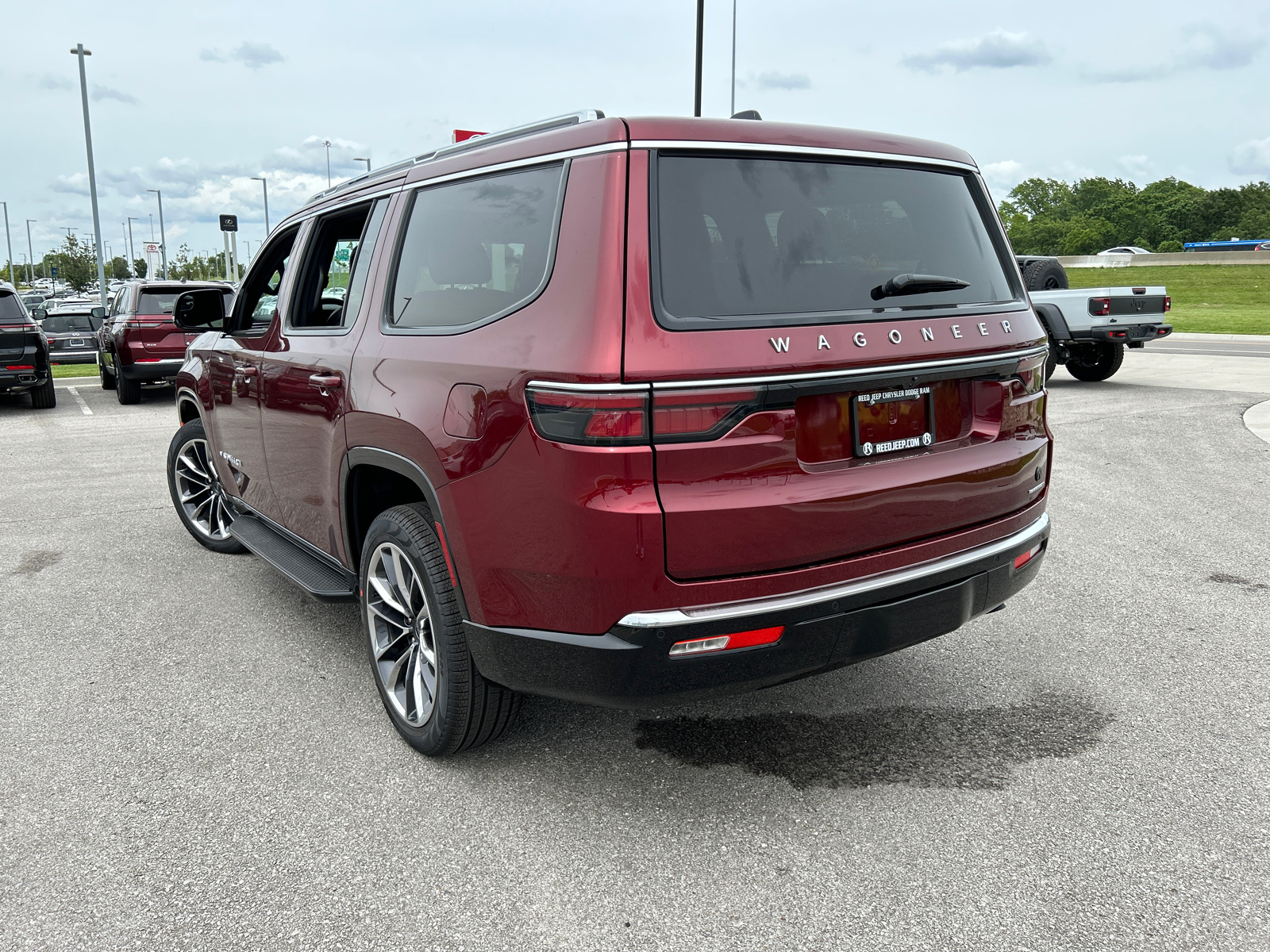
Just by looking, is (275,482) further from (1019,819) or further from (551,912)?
(1019,819)

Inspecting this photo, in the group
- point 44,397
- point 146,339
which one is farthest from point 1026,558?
point 44,397

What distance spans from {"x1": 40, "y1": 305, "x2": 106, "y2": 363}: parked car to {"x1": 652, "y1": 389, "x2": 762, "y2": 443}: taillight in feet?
72.3

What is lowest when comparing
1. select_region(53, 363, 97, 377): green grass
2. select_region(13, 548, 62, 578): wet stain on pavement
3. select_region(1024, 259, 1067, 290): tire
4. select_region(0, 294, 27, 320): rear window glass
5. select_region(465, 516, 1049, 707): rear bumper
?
select_region(53, 363, 97, 377): green grass

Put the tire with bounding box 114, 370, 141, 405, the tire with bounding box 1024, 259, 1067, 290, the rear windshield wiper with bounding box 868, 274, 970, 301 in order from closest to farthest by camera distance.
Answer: the rear windshield wiper with bounding box 868, 274, 970, 301 < the tire with bounding box 1024, 259, 1067, 290 < the tire with bounding box 114, 370, 141, 405

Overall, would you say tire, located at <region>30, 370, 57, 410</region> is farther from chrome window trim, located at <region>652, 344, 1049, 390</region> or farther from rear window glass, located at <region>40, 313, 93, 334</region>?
chrome window trim, located at <region>652, 344, 1049, 390</region>

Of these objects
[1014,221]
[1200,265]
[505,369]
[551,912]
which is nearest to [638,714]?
[551,912]

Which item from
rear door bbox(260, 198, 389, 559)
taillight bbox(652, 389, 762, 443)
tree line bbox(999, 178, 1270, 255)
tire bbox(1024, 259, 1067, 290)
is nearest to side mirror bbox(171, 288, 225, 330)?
rear door bbox(260, 198, 389, 559)

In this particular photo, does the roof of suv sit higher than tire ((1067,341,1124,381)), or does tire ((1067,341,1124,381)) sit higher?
the roof of suv

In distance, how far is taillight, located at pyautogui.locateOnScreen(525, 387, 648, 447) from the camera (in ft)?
7.79

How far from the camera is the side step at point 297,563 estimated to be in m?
3.77

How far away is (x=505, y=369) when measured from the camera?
2.59 metres

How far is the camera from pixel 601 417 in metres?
2.39

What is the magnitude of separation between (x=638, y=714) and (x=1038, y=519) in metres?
1.54

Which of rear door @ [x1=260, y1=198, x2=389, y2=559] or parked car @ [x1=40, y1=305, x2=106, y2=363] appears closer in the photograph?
rear door @ [x1=260, y1=198, x2=389, y2=559]
